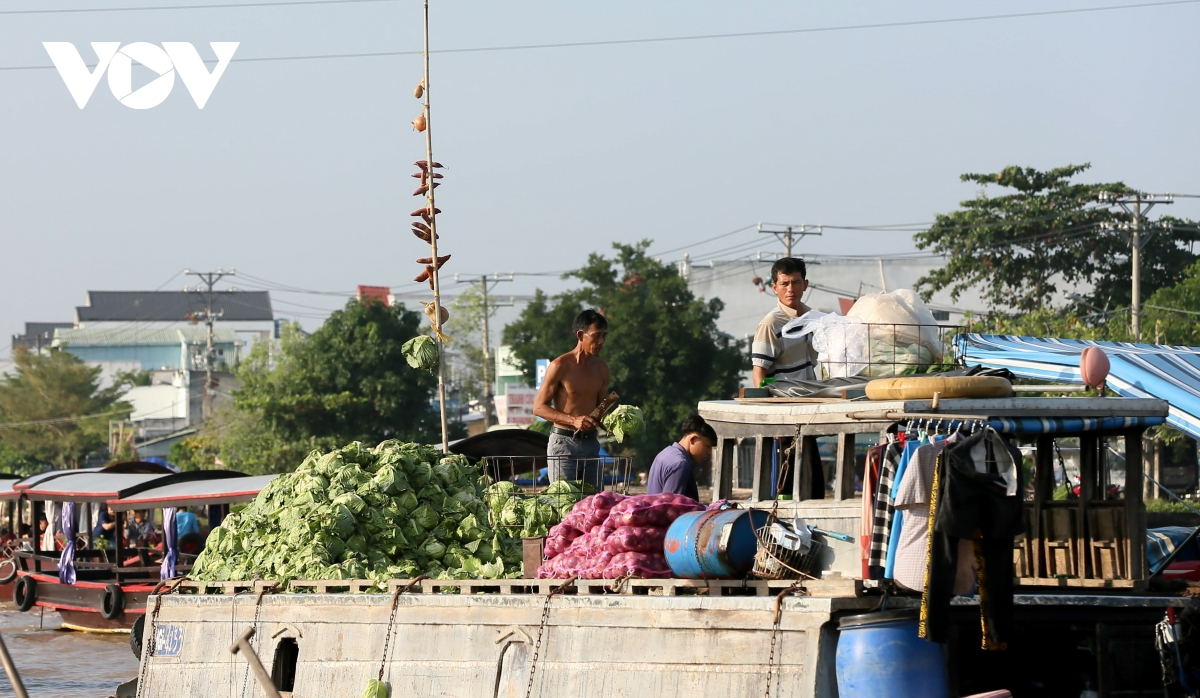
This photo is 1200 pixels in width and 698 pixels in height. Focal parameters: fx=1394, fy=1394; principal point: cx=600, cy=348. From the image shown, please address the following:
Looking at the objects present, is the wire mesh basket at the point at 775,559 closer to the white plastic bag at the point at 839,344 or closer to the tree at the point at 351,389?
the white plastic bag at the point at 839,344

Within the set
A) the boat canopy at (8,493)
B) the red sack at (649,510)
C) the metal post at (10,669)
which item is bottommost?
the boat canopy at (8,493)

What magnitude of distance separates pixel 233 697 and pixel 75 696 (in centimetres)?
634

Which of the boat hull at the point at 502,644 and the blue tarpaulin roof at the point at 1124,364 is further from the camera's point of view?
the blue tarpaulin roof at the point at 1124,364

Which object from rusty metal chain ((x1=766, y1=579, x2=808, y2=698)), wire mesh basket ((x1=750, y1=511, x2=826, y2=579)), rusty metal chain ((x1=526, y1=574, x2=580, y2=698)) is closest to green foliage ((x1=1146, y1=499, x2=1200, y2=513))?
wire mesh basket ((x1=750, y1=511, x2=826, y2=579))

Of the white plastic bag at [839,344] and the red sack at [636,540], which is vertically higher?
the white plastic bag at [839,344]

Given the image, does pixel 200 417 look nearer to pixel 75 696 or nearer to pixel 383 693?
pixel 75 696

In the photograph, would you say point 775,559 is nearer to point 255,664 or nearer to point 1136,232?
point 255,664

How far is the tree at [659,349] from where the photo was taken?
1511 inches

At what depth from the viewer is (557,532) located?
7734 millimetres

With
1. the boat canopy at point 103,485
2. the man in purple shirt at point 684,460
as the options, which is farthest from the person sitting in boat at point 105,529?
the man in purple shirt at point 684,460

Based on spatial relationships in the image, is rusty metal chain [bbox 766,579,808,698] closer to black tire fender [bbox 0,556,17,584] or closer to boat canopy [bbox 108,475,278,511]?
boat canopy [bbox 108,475,278,511]

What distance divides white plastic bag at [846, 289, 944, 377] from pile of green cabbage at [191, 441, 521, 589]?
8.39ft

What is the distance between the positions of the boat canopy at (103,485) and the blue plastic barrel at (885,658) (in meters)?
16.1

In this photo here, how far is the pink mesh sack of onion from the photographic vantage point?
712 cm
